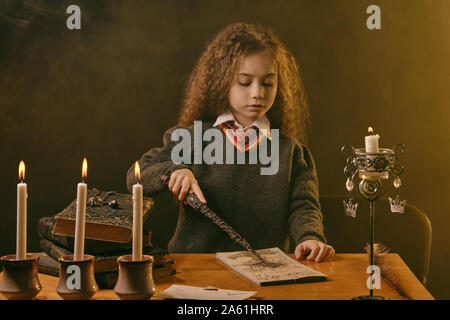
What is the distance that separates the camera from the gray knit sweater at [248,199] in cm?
192

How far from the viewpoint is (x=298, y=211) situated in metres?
1.89

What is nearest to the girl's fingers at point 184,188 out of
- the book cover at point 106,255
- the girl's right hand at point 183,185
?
the girl's right hand at point 183,185

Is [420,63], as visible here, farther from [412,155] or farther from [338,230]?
[338,230]

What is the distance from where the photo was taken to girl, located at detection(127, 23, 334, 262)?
1.93 m

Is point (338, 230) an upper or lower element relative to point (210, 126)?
lower

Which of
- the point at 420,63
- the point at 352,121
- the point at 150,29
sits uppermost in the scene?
the point at 150,29

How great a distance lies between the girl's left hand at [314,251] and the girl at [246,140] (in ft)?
0.93

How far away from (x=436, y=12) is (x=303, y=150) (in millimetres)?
763

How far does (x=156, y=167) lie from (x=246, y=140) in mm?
383

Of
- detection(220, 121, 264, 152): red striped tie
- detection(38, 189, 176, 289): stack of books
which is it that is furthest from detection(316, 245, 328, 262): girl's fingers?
detection(220, 121, 264, 152): red striped tie

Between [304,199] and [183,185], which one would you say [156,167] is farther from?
[304,199]
